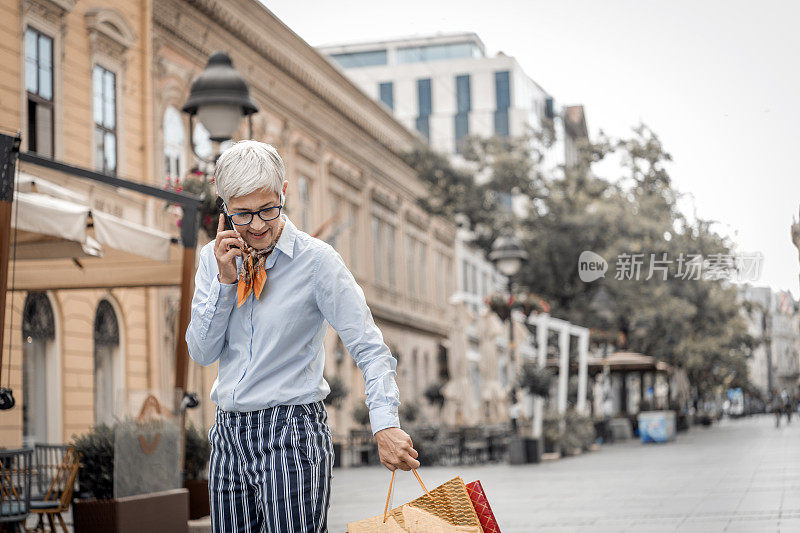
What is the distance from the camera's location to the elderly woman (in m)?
3.25

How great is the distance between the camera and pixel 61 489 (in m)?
8.44

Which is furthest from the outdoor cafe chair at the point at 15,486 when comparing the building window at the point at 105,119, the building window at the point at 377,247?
the building window at the point at 377,247

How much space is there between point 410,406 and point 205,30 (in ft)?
28.4

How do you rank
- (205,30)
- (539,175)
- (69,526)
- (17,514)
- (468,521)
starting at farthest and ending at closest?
1. (539,175)
2. (205,30)
3. (69,526)
4. (17,514)
5. (468,521)

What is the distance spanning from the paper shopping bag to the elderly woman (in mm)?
120

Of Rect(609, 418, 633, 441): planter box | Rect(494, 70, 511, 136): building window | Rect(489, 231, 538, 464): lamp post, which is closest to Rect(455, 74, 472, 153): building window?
Rect(494, 70, 511, 136): building window

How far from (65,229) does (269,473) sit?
589 centimetres

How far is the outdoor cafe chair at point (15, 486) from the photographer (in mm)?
Answer: 7266

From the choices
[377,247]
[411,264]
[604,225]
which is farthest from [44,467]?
[411,264]

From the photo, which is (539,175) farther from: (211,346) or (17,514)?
(211,346)

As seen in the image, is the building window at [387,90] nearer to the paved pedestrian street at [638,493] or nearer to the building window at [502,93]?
the building window at [502,93]

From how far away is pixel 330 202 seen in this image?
105 ft

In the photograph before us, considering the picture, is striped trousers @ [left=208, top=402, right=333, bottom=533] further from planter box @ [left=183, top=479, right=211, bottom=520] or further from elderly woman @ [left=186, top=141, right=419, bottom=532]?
planter box @ [left=183, top=479, right=211, bottom=520]

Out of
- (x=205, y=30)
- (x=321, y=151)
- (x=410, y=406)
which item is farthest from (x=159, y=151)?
(x=321, y=151)
